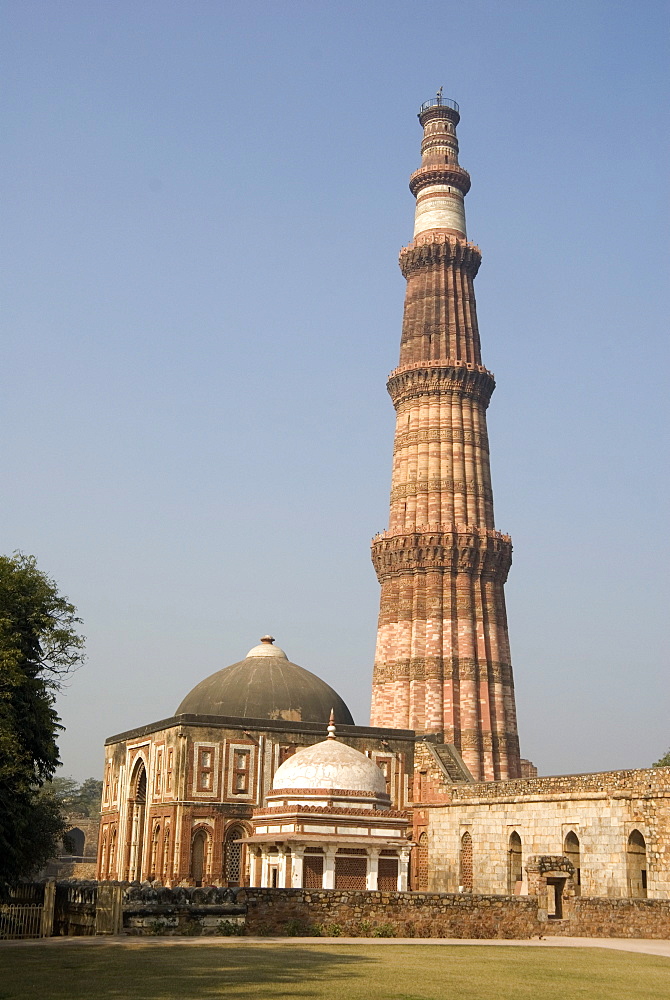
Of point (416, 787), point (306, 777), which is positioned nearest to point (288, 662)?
point (416, 787)

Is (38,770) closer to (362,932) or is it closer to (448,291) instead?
(362,932)

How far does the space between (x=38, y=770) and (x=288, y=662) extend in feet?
61.5

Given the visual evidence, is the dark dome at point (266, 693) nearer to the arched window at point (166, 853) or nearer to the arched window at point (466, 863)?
the arched window at point (166, 853)

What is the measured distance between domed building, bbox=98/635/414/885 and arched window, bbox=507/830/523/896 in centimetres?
434

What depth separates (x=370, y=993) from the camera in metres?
13.5

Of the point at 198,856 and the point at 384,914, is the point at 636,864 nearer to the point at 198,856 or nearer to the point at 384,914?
the point at 384,914

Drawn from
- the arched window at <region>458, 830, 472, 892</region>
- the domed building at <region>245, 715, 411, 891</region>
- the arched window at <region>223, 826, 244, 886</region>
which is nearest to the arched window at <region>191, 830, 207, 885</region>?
the arched window at <region>223, 826, 244, 886</region>

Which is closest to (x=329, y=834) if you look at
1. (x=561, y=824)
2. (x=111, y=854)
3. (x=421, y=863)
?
(x=561, y=824)

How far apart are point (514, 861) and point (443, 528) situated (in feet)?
59.9

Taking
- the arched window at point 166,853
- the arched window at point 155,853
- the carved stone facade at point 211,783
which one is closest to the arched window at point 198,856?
the carved stone facade at point 211,783

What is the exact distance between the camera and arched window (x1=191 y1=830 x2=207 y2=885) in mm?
38344

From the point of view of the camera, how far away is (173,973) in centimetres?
1507

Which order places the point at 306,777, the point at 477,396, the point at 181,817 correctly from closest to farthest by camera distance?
the point at 306,777, the point at 181,817, the point at 477,396

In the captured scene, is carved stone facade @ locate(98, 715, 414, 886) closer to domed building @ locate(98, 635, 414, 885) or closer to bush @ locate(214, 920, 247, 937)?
domed building @ locate(98, 635, 414, 885)
